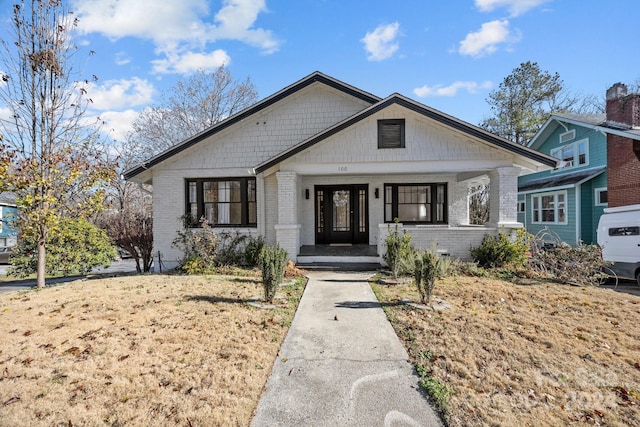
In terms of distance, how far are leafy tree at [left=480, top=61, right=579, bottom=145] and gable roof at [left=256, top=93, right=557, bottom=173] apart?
18.9 m

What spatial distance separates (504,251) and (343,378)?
24.7ft

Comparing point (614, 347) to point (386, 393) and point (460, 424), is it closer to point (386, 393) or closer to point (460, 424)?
point (460, 424)

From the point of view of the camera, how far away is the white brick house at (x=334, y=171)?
30.4ft

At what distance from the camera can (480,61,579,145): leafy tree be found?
24.5 metres

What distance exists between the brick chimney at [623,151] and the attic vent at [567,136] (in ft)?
11.0

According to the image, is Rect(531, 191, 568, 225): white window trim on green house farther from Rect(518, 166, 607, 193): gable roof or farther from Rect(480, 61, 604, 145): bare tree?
Rect(480, 61, 604, 145): bare tree

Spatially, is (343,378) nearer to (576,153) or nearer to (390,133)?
(390,133)

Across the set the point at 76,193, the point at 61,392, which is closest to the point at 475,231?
the point at 61,392

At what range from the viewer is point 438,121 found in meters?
9.08

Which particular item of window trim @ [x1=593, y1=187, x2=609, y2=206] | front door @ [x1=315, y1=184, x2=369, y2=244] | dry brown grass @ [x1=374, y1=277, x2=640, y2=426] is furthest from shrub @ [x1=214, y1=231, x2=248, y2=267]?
window trim @ [x1=593, y1=187, x2=609, y2=206]

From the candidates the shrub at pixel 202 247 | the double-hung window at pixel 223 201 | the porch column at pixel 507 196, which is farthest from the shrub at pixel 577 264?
the shrub at pixel 202 247

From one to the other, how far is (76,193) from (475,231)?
11.8 metres

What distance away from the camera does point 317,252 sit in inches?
411

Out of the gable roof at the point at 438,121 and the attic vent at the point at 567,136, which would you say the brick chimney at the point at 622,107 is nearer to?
the attic vent at the point at 567,136
